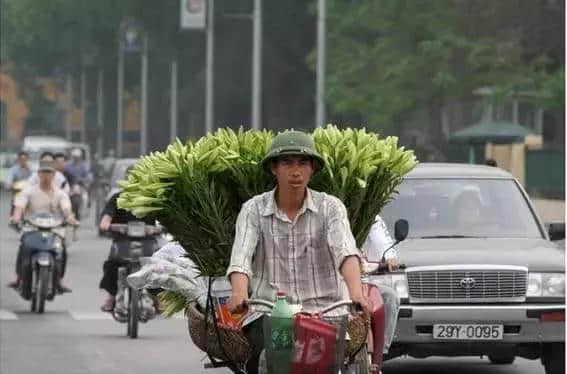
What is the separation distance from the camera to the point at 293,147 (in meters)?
8.29

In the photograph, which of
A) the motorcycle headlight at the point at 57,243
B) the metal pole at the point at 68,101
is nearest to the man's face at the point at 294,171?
the motorcycle headlight at the point at 57,243

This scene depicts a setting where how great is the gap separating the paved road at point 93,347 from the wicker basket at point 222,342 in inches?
228

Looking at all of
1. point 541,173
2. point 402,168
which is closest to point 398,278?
point 402,168

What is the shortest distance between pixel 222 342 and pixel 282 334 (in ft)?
2.20

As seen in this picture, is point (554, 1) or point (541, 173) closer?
point (541, 173)

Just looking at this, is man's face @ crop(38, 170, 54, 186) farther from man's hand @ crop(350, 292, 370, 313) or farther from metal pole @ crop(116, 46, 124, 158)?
metal pole @ crop(116, 46, 124, 158)

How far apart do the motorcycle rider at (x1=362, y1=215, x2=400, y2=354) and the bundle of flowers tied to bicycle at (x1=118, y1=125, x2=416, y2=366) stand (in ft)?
4.26

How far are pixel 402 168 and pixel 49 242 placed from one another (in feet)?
37.6

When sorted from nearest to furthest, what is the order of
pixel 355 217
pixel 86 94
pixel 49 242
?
pixel 355 217 < pixel 49 242 < pixel 86 94

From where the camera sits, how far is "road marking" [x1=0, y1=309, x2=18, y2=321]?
19.5 metres

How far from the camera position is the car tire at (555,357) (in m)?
13.2

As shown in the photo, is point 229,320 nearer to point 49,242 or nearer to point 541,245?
point 541,245

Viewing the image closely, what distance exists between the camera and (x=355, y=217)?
918 cm

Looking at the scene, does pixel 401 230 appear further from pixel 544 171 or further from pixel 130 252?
pixel 544 171
